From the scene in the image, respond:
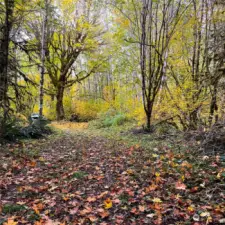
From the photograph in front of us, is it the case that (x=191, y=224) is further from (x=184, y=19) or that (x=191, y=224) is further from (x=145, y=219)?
(x=184, y=19)

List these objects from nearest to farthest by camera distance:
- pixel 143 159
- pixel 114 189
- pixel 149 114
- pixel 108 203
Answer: pixel 108 203 → pixel 114 189 → pixel 143 159 → pixel 149 114

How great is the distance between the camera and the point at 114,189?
3.59m

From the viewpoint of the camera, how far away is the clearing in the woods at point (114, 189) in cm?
280

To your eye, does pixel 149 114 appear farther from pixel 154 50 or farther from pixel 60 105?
pixel 60 105

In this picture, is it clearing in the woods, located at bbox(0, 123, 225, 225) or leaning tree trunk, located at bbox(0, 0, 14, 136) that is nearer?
clearing in the woods, located at bbox(0, 123, 225, 225)

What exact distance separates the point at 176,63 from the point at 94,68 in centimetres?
985

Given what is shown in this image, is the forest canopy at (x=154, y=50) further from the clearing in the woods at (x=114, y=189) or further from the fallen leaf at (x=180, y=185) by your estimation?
the fallen leaf at (x=180, y=185)

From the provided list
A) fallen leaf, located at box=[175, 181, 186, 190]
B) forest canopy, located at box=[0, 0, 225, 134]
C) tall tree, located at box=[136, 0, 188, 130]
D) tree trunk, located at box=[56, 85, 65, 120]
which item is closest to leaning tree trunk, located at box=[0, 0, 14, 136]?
forest canopy, located at box=[0, 0, 225, 134]

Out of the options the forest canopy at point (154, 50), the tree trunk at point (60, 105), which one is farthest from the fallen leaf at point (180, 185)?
the tree trunk at point (60, 105)

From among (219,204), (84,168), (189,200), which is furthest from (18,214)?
(219,204)

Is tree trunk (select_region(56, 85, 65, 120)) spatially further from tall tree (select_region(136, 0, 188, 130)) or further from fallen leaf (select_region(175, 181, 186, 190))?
fallen leaf (select_region(175, 181, 186, 190))

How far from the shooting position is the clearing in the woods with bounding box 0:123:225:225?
110 inches

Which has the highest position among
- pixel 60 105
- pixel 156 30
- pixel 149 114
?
pixel 156 30

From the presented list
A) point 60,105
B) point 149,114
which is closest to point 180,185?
point 149,114
